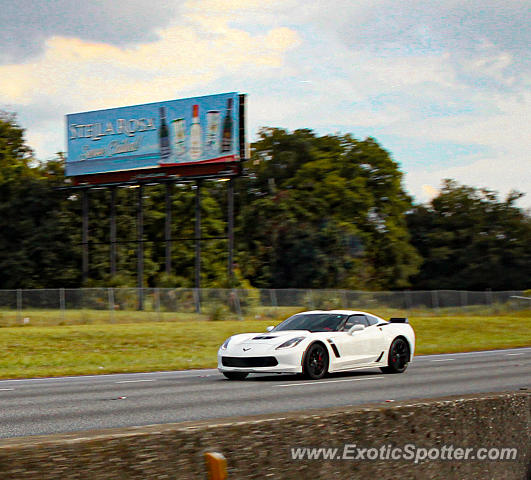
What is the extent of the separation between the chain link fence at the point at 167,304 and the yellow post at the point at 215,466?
3164 cm

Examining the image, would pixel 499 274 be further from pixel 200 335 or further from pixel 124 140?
pixel 200 335

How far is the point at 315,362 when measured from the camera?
54.1ft

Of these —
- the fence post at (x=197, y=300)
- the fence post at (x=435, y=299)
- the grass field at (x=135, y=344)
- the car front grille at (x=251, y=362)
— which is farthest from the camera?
the fence post at (x=435, y=299)

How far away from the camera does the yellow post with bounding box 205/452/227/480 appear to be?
340cm

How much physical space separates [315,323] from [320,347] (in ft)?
3.16

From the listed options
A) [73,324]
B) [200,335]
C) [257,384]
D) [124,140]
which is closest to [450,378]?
[257,384]

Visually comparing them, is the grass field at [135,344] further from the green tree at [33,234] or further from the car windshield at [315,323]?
the green tree at [33,234]

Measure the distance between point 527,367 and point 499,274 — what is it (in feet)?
199

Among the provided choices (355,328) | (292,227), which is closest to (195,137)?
(292,227)

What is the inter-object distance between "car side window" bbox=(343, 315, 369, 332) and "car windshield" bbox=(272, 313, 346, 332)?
0.13m

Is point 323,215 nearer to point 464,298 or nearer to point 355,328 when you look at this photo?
point 464,298

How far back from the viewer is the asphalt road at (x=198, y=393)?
10.5 meters

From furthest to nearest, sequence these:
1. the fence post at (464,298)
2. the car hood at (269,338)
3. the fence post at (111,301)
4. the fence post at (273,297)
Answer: the fence post at (464,298) → the fence post at (273,297) → the fence post at (111,301) → the car hood at (269,338)

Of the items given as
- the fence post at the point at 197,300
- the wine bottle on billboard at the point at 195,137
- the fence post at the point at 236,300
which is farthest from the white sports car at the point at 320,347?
the wine bottle on billboard at the point at 195,137
